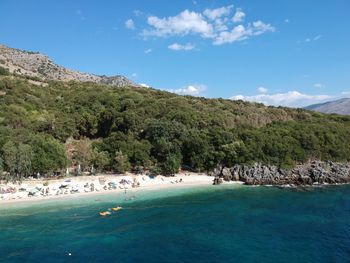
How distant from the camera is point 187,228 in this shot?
4228cm

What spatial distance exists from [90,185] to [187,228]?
26498 mm

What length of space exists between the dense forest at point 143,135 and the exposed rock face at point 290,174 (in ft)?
8.10

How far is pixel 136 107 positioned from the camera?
9762 centimetres

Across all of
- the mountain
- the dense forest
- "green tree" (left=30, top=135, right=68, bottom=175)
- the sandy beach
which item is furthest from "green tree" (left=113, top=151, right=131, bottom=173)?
the mountain

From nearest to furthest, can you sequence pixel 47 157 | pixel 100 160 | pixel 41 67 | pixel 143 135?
pixel 47 157
pixel 100 160
pixel 143 135
pixel 41 67

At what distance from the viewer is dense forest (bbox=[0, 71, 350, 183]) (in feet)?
226

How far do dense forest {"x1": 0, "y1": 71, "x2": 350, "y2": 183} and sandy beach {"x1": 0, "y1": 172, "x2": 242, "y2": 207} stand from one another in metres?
2.94

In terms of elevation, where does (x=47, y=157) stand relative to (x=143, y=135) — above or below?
below

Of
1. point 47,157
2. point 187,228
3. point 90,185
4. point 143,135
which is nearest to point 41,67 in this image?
point 143,135

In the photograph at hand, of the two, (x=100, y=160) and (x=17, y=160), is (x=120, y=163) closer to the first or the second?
(x=100, y=160)

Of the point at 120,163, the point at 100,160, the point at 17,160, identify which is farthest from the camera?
the point at 100,160

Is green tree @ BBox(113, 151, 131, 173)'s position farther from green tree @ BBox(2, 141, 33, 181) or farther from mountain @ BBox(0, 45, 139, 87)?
mountain @ BBox(0, 45, 139, 87)

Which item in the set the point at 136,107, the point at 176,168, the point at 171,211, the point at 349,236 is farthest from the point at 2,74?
the point at 349,236

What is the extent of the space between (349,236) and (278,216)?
406 inches
